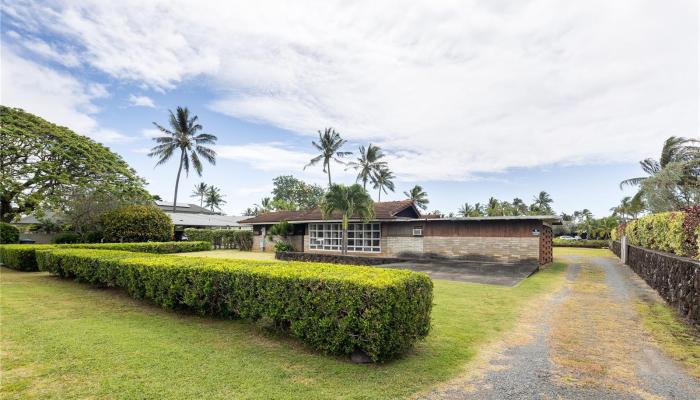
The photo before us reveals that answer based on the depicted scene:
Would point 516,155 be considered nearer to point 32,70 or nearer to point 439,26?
point 439,26

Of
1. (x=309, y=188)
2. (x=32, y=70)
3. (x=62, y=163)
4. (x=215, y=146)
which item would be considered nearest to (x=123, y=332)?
(x=32, y=70)

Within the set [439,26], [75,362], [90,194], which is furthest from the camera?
[90,194]

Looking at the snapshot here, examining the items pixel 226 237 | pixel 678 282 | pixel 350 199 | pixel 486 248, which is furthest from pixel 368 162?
pixel 678 282

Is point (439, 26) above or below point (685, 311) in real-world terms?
above

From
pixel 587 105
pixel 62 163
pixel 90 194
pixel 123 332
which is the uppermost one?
pixel 587 105

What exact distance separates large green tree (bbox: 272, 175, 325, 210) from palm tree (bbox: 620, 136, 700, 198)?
46.0m

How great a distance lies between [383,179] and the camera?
159ft

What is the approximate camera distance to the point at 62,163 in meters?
23.1

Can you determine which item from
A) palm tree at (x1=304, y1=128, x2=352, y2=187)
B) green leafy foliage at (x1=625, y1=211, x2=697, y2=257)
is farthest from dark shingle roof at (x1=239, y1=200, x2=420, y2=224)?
green leafy foliage at (x1=625, y1=211, x2=697, y2=257)

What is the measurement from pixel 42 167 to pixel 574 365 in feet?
93.5

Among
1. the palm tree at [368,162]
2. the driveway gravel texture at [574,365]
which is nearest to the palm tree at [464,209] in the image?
the palm tree at [368,162]

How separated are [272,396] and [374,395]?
113cm

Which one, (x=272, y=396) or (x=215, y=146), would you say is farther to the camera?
(x=215, y=146)

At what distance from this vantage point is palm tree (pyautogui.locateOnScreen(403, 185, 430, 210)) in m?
63.3
